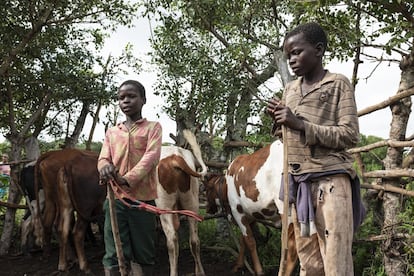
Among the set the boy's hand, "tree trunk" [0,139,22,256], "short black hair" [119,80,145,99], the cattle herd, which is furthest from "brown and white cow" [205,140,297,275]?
"tree trunk" [0,139,22,256]

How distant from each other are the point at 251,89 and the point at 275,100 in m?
4.28

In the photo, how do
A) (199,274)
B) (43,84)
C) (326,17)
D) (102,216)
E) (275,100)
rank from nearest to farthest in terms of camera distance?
(275,100) < (326,17) < (199,274) < (102,216) < (43,84)

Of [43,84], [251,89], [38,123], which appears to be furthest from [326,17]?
[38,123]

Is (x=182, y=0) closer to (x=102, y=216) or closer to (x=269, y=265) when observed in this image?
(x=102, y=216)

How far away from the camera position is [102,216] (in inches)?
258

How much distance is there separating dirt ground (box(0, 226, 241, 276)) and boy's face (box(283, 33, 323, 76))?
4141 mm

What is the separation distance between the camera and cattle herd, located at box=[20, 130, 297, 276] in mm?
5555

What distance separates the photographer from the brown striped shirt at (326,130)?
8.09 ft

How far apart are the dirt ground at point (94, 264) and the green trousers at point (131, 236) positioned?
250cm

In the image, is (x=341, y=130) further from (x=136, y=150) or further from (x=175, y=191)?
(x=175, y=191)

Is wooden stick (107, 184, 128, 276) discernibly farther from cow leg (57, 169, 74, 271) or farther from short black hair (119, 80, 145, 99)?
cow leg (57, 169, 74, 271)

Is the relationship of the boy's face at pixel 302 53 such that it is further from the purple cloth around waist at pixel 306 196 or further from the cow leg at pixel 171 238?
the cow leg at pixel 171 238

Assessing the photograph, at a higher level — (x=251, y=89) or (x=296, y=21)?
(x=296, y=21)

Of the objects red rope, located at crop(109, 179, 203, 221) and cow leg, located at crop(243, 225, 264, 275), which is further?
cow leg, located at crop(243, 225, 264, 275)
